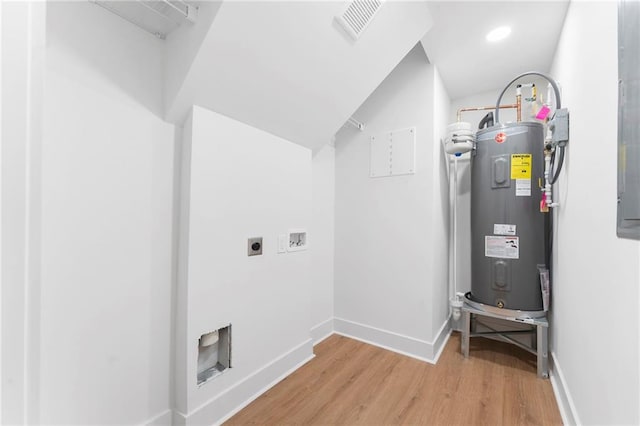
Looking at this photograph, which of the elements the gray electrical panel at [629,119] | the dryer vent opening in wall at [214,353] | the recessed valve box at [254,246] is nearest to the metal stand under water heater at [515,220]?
the gray electrical panel at [629,119]

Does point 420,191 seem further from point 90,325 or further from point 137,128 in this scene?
point 90,325

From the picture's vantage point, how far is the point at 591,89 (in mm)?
1146

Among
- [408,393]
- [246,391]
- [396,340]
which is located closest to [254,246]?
[246,391]

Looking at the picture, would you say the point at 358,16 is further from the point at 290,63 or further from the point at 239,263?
the point at 239,263

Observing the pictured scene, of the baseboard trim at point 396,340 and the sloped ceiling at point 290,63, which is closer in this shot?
the sloped ceiling at point 290,63

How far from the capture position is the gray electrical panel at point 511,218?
1889 mm

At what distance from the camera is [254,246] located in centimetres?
163

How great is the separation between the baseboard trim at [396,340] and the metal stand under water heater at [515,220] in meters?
0.29

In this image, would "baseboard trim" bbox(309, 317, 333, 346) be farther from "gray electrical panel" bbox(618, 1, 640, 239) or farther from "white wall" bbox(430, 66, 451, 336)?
"gray electrical panel" bbox(618, 1, 640, 239)

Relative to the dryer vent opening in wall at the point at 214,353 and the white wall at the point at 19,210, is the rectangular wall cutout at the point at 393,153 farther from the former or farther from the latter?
the white wall at the point at 19,210

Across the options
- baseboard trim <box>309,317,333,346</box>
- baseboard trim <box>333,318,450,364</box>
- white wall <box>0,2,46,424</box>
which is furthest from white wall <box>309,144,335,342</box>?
white wall <box>0,2,46,424</box>

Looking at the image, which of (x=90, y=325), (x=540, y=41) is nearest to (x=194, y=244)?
(x=90, y=325)

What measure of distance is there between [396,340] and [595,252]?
152cm

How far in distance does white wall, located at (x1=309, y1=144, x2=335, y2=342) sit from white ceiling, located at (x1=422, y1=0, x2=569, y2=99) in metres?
1.23
